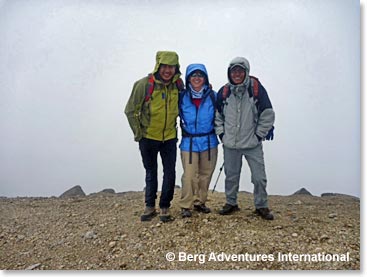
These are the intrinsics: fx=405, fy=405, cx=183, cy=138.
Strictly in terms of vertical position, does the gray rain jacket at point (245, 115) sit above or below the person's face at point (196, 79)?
below

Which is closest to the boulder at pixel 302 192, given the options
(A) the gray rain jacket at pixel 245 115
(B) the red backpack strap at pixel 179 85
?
(A) the gray rain jacket at pixel 245 115

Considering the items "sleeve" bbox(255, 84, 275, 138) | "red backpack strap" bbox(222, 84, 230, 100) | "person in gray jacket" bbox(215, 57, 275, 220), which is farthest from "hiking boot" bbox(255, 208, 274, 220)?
"red backpack strap" bbox(222, 84, 230, 100)

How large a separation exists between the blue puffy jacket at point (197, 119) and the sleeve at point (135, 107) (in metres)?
0.45

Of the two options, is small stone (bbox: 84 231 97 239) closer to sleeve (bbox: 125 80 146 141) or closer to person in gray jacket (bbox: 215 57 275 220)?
sleeve (bbox: 125 80 146 141)

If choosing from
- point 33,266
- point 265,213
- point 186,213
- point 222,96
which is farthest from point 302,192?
point 33,266

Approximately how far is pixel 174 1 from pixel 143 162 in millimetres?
1812

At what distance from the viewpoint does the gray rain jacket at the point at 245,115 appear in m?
4.30

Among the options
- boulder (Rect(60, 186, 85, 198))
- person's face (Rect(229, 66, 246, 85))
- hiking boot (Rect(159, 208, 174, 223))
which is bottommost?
hiking boot (Rect(159, 208, 174, 223))

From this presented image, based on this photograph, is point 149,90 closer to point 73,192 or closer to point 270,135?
point 270,135

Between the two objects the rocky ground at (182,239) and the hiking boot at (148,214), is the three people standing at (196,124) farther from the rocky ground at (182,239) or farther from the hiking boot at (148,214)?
the rocky ground at (182,239)

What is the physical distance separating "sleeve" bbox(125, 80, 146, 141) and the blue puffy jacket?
0.45 metres

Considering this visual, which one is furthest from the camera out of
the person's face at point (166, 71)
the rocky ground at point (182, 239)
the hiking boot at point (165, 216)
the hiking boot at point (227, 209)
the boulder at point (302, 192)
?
the boulder at point (302, 192)

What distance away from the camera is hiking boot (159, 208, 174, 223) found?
Result: 4500mm

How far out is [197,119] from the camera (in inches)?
173
